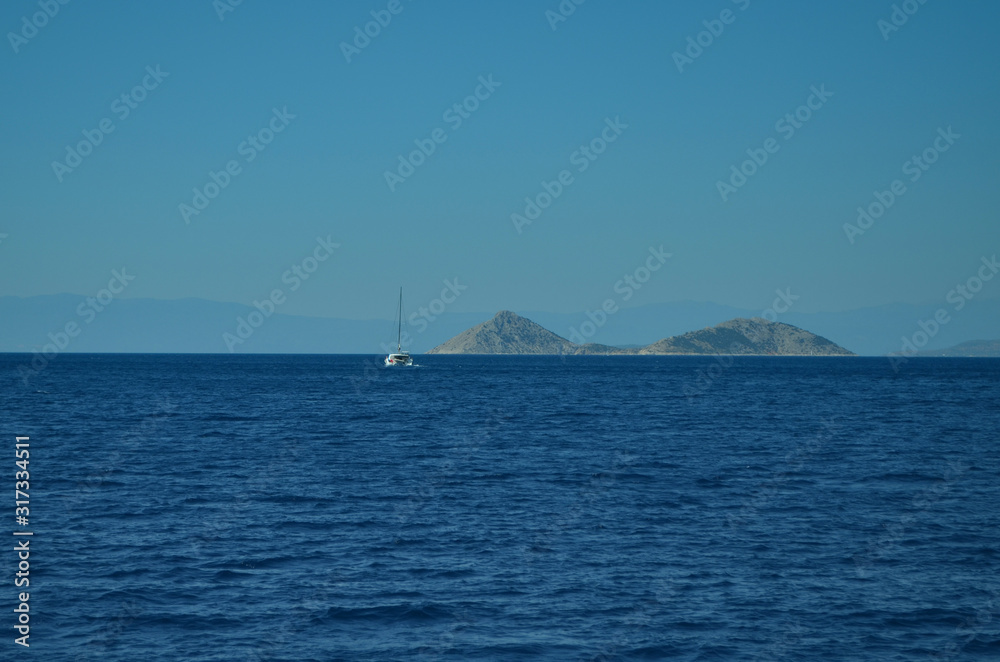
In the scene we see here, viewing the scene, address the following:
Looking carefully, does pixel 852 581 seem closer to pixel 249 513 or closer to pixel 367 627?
pixel 367 627

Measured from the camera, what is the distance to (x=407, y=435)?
201 feet

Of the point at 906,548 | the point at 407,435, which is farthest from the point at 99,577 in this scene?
the point at 407,435

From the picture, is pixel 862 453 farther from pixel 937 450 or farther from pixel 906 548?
pixel 906 548

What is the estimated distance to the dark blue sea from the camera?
19.1 meters

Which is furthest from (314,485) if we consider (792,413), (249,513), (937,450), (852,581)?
(792,413)

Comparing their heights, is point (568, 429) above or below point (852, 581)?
above

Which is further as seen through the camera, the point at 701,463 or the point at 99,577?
the point at 701,463

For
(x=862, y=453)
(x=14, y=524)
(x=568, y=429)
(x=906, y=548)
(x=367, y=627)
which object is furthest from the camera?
(x=568, y=429)

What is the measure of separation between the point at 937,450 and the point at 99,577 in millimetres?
47260

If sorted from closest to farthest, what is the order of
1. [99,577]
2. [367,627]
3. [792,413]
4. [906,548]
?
[367,627] < [99,577] < [906,548] < [792,413]

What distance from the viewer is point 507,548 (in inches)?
1040

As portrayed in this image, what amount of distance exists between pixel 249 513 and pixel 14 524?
25.0 ft

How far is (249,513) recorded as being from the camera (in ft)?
103

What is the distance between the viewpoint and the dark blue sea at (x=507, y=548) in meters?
19.1
